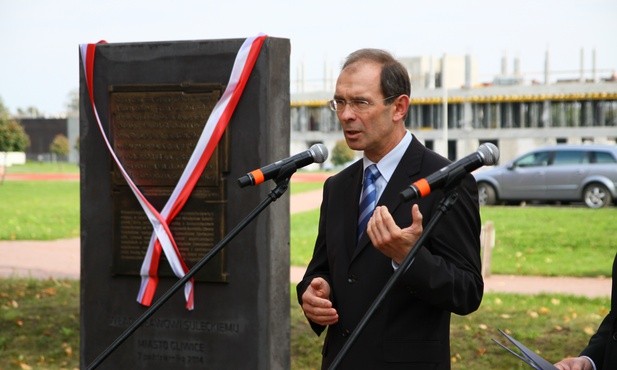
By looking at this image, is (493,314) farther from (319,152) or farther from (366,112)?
(366,112)

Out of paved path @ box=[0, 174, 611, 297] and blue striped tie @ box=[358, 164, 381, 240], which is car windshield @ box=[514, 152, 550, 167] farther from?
blue striped tie @ box=[358, 164, 381, 240]

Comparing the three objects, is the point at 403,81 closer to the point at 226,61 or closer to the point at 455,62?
the point at 226,61

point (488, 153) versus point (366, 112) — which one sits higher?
point (366, 112)

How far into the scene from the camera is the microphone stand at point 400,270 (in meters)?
3.60

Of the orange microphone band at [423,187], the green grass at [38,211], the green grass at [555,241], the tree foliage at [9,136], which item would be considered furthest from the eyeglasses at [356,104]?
the tree foliage at [9,136]

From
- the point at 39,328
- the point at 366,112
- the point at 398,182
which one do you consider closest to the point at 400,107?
the point at 366,112

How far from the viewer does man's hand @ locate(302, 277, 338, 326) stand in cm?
422

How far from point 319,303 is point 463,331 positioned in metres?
5.75

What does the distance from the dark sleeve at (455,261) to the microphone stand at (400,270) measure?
18 centimetres

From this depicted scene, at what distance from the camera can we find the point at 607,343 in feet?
12.5

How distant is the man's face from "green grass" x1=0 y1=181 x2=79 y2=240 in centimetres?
1705

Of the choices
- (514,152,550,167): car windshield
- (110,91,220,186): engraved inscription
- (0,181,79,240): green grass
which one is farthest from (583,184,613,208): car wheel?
(110,91,220,186): engraved inscription

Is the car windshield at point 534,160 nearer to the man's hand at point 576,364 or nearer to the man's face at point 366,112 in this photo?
the man's face at point 366,112

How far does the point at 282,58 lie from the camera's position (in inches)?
284
